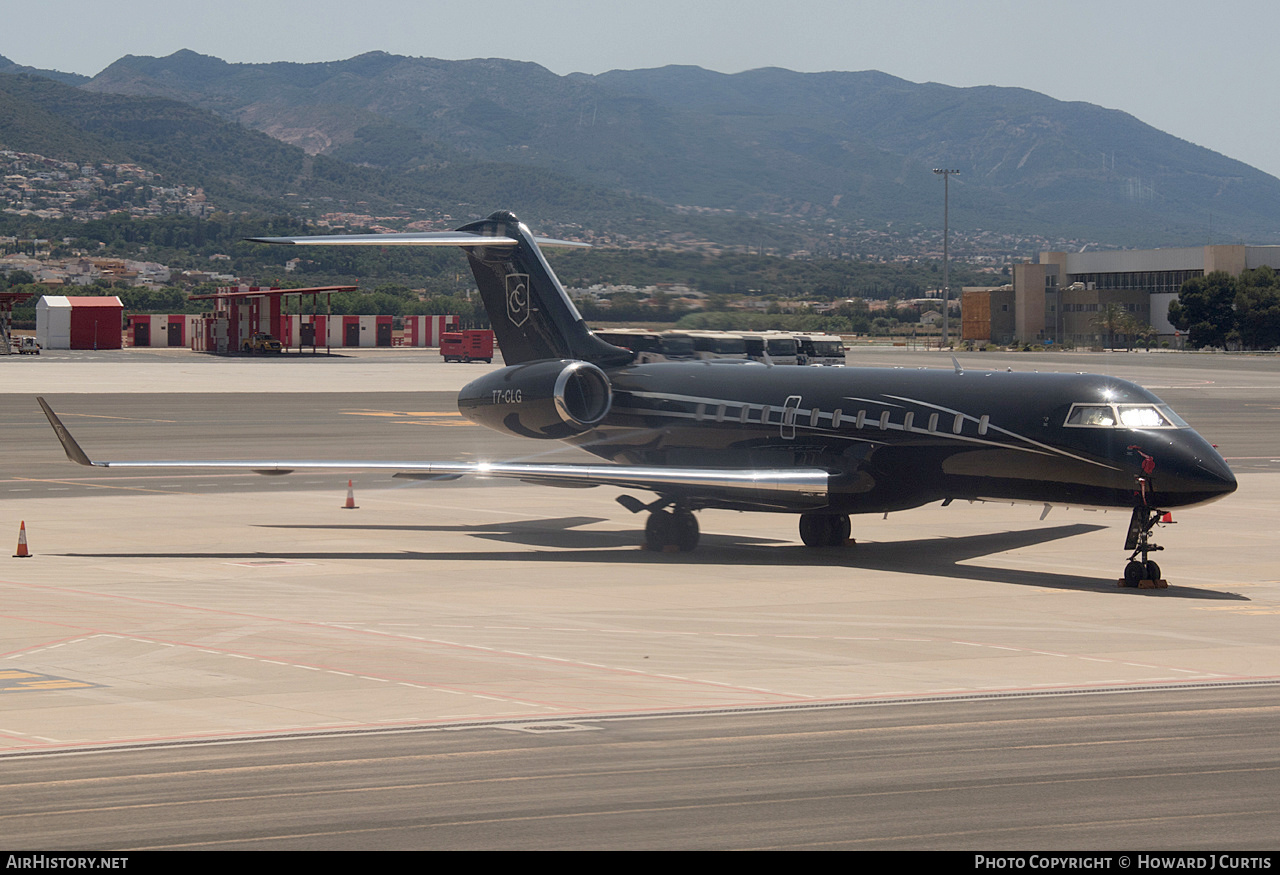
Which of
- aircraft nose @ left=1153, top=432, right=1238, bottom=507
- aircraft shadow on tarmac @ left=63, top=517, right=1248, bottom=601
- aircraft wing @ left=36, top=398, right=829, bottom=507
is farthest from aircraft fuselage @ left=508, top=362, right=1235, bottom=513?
aircraft shadow on tarmac @ left=63, top=517, right=1248, bottom=601

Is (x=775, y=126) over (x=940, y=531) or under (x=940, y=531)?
over

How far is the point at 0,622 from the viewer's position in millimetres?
20984

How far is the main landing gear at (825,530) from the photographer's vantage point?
100 feet

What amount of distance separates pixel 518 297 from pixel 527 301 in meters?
0.28

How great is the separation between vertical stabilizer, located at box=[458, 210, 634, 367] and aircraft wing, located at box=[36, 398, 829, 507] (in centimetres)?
622

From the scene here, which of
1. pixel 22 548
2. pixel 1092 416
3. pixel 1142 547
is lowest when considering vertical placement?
pixel 22 548

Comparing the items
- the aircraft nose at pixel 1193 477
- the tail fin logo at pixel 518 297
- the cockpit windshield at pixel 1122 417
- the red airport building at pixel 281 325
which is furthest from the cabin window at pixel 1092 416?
the red airport building at pixel 281 325

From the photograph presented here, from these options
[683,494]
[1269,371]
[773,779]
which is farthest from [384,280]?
[773,779]

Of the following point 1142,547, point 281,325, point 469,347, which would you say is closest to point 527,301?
point 1142,547

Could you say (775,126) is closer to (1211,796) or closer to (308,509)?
(308,509)

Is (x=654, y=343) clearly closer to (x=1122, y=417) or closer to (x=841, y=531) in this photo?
(x=841, y=531)

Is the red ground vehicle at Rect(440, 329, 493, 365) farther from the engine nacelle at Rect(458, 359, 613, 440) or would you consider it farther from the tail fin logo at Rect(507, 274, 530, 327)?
the engine nacelle at Rect(458, 359, 613, 440)

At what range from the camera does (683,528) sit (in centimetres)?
3003

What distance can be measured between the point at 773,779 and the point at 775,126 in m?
57.4
